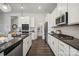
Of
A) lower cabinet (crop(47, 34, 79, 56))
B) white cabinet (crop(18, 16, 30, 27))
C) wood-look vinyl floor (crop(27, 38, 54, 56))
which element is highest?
white cabinet (crop(18, 16, 30, 27))

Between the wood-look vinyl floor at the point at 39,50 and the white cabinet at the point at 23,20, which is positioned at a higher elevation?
the white cabinet at the point at 23,20

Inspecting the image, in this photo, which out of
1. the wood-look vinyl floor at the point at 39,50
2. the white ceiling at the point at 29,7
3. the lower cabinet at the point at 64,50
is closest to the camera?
the lower cabinet at the point at 64,50

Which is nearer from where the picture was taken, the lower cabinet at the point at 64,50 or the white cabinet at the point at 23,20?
the lower cabinet at the point at 64,50

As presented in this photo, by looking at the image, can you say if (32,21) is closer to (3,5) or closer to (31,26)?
(31,26)

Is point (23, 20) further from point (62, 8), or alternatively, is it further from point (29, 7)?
point (62, 8)

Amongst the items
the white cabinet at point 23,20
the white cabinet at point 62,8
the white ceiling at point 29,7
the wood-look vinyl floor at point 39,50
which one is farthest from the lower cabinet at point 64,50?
the white ceiling at point 29,7

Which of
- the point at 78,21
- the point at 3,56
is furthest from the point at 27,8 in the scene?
the point at 3,56

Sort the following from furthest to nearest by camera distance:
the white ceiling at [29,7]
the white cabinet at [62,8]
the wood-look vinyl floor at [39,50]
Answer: the white ceiling at [29,7] < the wood-look vinyl floor at [39,50] < the white cabinet at [62,8]

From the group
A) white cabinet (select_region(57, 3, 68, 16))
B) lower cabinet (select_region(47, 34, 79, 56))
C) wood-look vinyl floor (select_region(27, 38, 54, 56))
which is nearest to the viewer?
lower cabinet (select_region(47, 34, 79, 56))

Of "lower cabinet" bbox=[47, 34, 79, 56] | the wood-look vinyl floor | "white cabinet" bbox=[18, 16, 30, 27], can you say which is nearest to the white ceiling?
"white cabinet" bbox=[18, 16, 30, 27]

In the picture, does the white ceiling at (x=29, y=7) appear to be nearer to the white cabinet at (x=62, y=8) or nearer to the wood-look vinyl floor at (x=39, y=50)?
the white cabinet at (x=62, y=8)

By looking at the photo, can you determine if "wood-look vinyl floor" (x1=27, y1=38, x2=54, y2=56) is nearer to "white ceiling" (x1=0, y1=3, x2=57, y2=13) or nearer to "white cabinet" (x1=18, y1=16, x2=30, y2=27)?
"white cabinet" (x1=18, y1=16, x2=30, y2=27)

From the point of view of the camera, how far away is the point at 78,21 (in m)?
2.09

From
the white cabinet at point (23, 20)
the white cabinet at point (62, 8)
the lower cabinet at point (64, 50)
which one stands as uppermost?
the white cabinet at point (62, 8)
